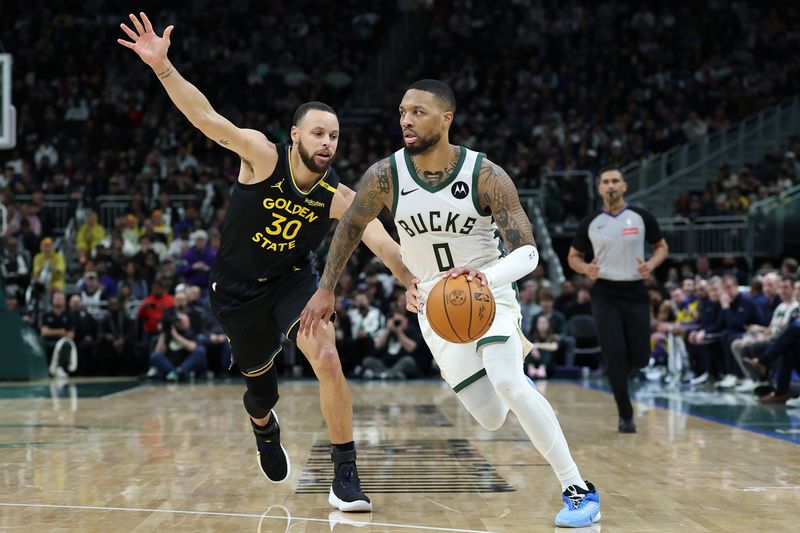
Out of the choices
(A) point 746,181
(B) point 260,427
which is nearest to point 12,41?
(A) point 746,181

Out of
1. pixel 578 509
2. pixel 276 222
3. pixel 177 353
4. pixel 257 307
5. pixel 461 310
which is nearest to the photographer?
pixel 461 310

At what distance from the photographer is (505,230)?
5.43m

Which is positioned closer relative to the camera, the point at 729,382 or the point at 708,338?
the point at 729,382

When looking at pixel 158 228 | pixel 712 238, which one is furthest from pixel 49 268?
pixel 712 238

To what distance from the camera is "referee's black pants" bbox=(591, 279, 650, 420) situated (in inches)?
384

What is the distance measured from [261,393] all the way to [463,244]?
69.7 inches

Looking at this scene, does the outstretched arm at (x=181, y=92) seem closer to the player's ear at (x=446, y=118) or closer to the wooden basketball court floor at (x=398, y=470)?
the player's ear at (x=446, y=118)

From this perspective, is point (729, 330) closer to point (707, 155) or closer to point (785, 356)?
point (785, 356)

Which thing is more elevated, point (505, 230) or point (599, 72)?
point (599, 72)

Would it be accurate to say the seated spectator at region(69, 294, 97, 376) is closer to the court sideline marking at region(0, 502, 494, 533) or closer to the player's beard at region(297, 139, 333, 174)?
the court sideline marking at region(0, 502, 494, 533)

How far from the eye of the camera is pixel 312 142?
6.14m

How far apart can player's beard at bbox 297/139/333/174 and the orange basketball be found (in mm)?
1278

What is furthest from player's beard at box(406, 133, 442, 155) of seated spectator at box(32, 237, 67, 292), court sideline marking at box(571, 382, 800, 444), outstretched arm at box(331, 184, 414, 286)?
seated spectator at box(32, 237, 67, 292)

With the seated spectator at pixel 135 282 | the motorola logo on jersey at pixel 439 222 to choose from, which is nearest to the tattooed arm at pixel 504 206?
the motorola logo on jersey at pixel 439 222
